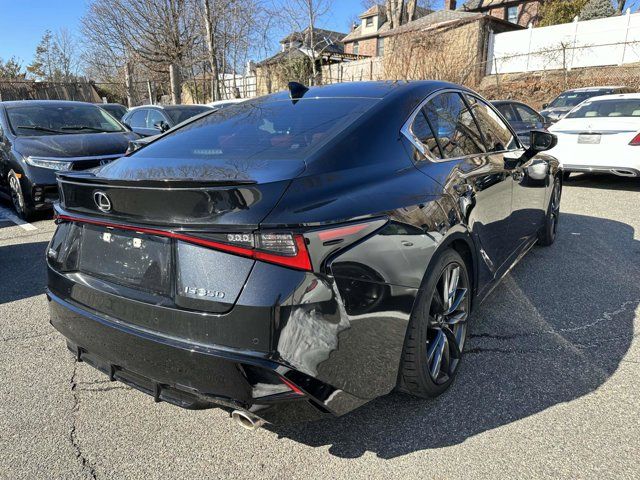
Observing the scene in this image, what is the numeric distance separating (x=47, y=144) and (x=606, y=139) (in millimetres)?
8619

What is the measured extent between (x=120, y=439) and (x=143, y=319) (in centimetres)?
79

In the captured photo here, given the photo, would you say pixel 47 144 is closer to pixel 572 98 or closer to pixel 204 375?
pixel 204 375

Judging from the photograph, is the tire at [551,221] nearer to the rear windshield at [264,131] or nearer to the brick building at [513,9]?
the rear windshield at [264,131]

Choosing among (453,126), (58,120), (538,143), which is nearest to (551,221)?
(538,143)

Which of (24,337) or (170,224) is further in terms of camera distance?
(24,337)

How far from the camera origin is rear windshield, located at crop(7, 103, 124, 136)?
695cm

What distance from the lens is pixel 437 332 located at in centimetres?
247

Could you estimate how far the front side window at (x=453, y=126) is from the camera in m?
2.79

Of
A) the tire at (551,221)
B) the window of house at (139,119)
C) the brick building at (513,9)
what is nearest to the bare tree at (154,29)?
the window of house at (139,119)

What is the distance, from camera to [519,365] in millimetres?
2826

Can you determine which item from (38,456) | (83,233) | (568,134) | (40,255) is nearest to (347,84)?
(83,233)

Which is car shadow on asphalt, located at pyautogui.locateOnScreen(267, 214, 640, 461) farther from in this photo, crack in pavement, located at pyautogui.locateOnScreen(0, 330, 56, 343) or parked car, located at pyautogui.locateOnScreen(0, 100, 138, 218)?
parked car, located at pyautogui.locateOnScreen(0, 100, 138, 218)

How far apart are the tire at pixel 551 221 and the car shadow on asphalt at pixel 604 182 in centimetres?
419

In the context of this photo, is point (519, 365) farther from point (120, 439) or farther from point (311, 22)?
point (311, 22)
